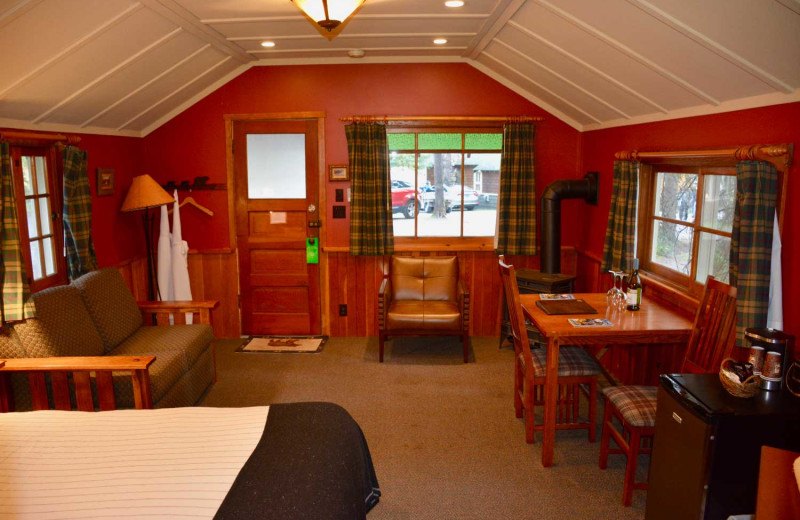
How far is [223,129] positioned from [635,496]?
442 cm

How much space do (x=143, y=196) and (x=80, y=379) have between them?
6.86ft

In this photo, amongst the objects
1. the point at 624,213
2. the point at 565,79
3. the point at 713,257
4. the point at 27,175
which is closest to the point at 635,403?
the point at 713,257

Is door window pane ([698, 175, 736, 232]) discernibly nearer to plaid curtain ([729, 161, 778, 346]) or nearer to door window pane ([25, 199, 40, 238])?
plaid curtain ([729, 161, 778, 346])

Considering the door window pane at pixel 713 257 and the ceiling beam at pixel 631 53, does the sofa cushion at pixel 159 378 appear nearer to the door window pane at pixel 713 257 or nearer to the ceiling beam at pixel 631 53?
the ceiling beam at pixel 631 53

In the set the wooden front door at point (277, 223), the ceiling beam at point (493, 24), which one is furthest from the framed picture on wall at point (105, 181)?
the ceiling beam at point (493, 24)

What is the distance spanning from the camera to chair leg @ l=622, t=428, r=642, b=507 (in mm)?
2818

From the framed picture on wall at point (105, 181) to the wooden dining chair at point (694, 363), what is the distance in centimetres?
395

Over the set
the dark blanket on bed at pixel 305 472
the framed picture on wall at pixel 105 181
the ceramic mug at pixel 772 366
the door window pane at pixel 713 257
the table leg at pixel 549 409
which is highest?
the framed picture on wall at pixel 105 181

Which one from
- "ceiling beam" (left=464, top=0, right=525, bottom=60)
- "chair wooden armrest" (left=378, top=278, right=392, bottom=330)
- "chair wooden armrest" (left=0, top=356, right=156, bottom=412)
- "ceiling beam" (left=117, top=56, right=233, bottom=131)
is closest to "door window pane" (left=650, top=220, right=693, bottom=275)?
"ceiling beam" (left=464, top=0, right=525, bottom=60)

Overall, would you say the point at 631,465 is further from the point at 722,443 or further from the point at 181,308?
the point at 181,308

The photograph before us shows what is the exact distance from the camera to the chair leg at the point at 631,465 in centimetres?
282

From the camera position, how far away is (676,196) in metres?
3.83

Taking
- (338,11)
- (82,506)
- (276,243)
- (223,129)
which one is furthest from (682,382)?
(223,129)

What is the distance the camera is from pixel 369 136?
5.21 meters
